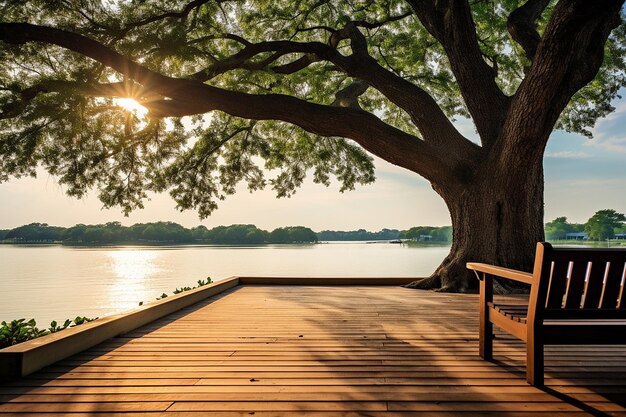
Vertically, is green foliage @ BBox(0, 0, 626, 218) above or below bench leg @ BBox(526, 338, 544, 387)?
above

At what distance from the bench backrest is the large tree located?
14.3 feet

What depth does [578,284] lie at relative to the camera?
8.80 ft

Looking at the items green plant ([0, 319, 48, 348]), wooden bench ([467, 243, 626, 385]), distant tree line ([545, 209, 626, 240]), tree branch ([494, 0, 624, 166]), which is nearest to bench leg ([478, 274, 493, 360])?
wooden bench ([467, 243, 626, 385])

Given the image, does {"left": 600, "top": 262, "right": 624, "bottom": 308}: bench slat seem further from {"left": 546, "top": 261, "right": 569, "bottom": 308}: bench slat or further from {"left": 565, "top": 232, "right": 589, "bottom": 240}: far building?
{"left": 565, "top": 232, "right": 589, "bottom": 240}: far building

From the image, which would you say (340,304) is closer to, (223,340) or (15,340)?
(223,340)

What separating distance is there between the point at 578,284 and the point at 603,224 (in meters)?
109

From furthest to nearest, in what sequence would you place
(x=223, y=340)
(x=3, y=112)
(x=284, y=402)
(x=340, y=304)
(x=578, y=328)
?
(x=3, y=112), (x=340, y=304), (x=223, y=340), (x=578, y=328), (x=284, y=402)

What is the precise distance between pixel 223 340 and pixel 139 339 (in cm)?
76

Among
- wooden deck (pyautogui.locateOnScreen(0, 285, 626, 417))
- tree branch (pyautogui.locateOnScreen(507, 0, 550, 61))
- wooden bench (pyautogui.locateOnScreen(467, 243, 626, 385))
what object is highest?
tree branch (pyautogui.locateOnScreen(507, 0, 550, 61))

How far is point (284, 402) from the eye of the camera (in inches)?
94.4

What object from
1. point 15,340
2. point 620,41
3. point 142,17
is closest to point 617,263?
point 15,340

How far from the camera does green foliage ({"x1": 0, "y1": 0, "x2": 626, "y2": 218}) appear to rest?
27.6ft

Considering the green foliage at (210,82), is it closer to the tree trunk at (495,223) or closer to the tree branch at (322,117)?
the tree branch at (322,117)

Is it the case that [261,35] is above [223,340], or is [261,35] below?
above
